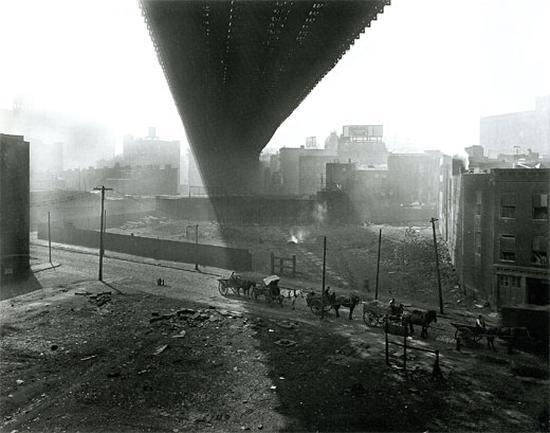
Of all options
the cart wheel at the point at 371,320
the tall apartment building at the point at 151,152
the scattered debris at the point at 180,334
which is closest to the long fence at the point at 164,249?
the cart wheel at the point at 371,320

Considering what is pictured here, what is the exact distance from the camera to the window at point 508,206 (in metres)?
24.8

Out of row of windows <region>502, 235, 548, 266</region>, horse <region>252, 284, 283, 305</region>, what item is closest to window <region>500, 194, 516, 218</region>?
row of windows <region>502, 235, 548, 266</region>

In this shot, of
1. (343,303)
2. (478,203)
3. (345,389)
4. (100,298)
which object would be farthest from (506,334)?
(100,298)

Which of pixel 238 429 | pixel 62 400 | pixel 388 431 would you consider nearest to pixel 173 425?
pixel 238 429

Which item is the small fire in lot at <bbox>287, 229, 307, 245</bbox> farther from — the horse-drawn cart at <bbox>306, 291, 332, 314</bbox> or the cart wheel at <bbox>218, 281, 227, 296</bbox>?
the horse-drawn cart at <bbox>306, 291, 332, 314</bbox>

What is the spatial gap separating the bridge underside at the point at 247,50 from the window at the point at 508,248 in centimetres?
1255

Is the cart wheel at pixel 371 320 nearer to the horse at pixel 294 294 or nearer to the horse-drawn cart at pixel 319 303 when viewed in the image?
the horse-drawn cart at pixel 319 303

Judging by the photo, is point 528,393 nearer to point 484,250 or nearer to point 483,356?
point 483,356

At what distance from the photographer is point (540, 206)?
942 inches

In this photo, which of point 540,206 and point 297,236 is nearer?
point 540,206

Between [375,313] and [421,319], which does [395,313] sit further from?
[421,319]

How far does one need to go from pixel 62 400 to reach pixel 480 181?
2375 cm

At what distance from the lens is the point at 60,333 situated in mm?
Answer: 19484

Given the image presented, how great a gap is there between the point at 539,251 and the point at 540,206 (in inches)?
85.8
